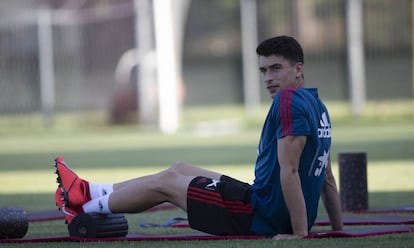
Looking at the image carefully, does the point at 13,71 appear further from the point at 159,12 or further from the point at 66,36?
the point at 159,12

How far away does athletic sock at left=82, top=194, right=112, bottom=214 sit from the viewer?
5918 mm

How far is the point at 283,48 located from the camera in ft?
18.4

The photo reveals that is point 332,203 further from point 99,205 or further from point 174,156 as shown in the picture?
point 174,156

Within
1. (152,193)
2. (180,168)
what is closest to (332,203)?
(180,168)

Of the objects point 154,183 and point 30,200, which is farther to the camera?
point 30,200

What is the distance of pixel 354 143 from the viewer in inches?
627

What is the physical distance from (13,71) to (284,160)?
2300cm

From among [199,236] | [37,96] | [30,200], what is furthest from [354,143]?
[37,96]

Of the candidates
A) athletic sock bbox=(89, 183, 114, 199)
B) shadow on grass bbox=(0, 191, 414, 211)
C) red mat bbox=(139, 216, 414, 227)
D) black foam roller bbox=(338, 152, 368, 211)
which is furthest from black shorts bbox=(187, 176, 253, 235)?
shadow on grass bbox=(0, 191, 414, 211)

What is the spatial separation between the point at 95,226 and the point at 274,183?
1135 millimetres

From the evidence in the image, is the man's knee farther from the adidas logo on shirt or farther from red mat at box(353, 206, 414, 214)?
red mat at box(353, 206, 414, 214)

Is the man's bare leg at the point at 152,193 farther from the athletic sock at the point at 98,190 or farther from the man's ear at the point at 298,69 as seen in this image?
the man's ear at the point at 298,69

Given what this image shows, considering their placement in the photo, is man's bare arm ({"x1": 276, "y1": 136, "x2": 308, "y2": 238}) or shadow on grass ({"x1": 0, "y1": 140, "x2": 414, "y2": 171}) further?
shadow on grass ({"x1": 0, "y1": 140, "x2": 414, "y2": 171})

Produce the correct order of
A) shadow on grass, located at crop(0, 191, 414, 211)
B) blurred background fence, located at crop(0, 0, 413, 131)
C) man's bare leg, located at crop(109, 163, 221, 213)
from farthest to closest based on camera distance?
blurred background fence, located at crop(0, 0, 413, 131)
shadow on grass, located at crop(0, 191, 414, 211)
man's bare leg, located at crop(109, 163, 221, 213)
